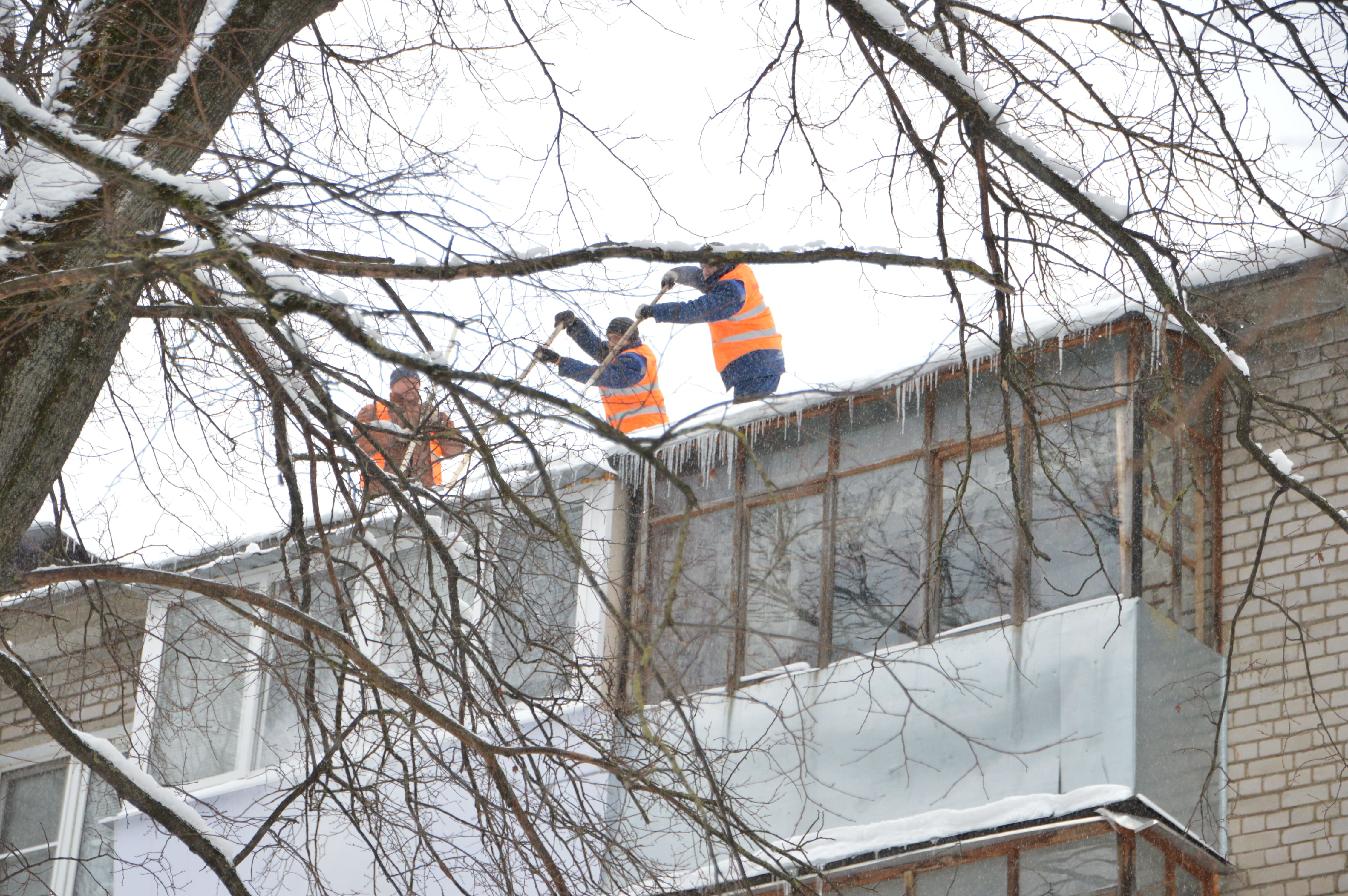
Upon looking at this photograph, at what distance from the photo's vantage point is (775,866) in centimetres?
443

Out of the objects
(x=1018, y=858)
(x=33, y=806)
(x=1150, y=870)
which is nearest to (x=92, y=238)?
(x=1018, y=858)

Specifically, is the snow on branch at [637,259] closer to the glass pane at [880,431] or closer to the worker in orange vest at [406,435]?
the worker in orange vest at [406,435]

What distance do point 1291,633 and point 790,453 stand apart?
3.03 metres

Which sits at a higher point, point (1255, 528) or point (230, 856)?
point (1255, 528)

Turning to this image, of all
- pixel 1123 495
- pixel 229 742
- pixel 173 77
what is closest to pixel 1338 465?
pixel 1123 495

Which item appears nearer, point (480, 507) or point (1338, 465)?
point (480, 507)

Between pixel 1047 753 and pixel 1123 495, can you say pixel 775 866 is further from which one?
pixel 1123 495

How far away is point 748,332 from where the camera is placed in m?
8.92

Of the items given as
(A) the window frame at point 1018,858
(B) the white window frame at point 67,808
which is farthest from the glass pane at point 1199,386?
(B) the white window frame at point 67,808

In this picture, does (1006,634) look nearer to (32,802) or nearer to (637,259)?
(637,259)

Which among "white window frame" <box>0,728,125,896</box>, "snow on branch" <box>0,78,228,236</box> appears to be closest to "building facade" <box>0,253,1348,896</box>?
"snow on branch" <box>0,78,228,236</box>

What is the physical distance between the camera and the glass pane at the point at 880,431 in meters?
8.77

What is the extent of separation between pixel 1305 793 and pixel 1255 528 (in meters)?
1.51

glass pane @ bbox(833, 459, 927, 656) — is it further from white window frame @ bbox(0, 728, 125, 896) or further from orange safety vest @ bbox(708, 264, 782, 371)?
white window frame @ bbox(0, 728, 125, 896)
